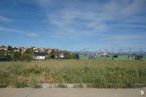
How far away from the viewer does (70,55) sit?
11194cm

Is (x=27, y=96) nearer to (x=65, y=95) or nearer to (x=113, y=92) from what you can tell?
(x=65, y=95)

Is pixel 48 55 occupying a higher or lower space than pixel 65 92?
higher

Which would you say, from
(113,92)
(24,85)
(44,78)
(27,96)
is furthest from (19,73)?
(113,92)

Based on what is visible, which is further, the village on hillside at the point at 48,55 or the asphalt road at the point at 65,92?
the village on hillside at the point at 48,55

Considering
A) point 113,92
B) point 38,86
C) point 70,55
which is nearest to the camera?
point 113,92

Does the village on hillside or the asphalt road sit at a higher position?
the village on hillside

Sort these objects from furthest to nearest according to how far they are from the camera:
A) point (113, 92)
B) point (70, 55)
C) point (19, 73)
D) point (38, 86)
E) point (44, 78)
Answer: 1. point (70, 55)
2. point (19, 73)
3. point (44, 78)
4. point (38, 86)
5. point (113, 92)

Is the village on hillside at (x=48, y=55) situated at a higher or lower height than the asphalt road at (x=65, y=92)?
higher

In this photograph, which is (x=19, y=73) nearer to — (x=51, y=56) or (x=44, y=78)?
(x=44, y=78)

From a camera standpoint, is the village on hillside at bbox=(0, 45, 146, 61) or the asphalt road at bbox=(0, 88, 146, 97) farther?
the village on hillside at bbox=(0, 45, 146, 61)

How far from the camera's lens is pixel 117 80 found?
31.0ft

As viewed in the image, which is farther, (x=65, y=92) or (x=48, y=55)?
(x=48, y=55)

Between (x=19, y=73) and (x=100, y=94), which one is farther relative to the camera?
(x=19, y=73)

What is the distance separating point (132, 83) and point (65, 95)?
9.79 feet
